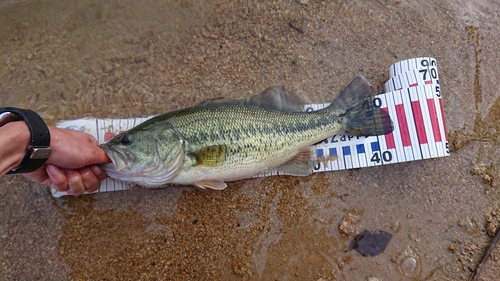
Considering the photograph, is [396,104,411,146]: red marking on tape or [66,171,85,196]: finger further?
[396,104,411,146]: red marking on tape

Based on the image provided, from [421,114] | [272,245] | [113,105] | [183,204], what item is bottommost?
[272,245]

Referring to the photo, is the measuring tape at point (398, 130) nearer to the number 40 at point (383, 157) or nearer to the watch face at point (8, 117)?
the number 40 at point (383, 157)

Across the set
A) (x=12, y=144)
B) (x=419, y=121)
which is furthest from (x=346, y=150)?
(x=12, y=144)

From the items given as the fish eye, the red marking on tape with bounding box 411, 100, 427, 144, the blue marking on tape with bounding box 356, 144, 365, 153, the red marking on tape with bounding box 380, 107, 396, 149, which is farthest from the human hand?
the red marking on tape with bounding box 411, 100, 427, 144

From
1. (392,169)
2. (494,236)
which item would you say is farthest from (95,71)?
(494,236)

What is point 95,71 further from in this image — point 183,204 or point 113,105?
point 183,204

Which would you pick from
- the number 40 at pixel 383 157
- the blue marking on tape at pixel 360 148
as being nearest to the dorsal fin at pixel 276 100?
the blue marking on tape at pixel 360 148

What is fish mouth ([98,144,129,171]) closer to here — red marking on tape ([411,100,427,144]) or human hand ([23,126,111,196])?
human hand ([23,126,111,196])

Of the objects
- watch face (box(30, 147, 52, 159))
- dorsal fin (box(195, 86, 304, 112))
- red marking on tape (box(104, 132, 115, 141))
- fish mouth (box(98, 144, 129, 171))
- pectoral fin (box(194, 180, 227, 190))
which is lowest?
pectoral fin (box(194, 180, 227, 190))
